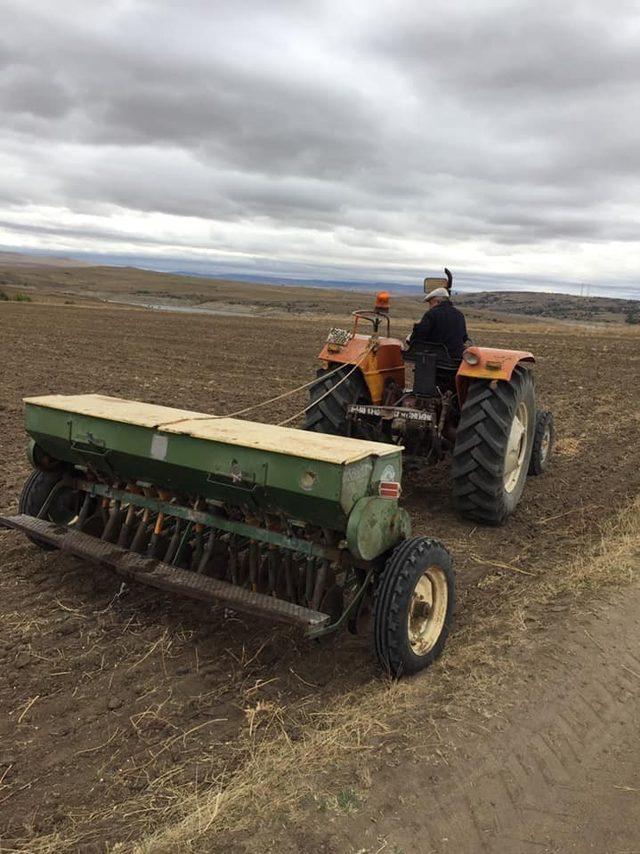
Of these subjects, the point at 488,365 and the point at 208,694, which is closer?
the point at 208,694

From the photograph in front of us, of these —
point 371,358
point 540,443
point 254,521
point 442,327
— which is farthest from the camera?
point 540,443

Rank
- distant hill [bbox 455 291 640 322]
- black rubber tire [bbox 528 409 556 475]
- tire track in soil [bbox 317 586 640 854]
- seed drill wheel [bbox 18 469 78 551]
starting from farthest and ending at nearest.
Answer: distant hill [bbox 455 291 640 322] → black rubber tire [bbox 528 409 556 475] → seed drill wheel [bbox 18 469 78 551] → tire track in soil [bbox 317 586 640 854]

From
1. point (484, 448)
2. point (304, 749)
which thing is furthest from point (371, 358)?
point (304, 749)

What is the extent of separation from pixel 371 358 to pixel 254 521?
8.51 feet

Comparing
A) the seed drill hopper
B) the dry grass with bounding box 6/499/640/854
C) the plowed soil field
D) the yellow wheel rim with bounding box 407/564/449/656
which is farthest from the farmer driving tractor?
the yellow wheel rim with bounding box 407/564/449/656

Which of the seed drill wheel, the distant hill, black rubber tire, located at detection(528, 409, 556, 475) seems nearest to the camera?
the seed drill wheel

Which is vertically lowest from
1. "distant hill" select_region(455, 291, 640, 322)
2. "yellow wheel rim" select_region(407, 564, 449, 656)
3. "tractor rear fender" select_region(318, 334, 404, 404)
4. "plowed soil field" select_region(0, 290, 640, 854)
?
"plowed soil field" select_region(0, 290, 640, 854)

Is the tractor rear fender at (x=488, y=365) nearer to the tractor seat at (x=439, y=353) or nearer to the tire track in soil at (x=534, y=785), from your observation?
the tractor seat at (x=439, y=353)

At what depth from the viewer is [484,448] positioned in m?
5.04

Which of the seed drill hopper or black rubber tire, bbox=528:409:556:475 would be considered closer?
the seed drill hopper

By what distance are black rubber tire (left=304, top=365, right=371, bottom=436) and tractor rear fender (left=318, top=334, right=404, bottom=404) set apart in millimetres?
87

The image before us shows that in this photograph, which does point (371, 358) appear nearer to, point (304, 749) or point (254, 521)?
point (254, 521)

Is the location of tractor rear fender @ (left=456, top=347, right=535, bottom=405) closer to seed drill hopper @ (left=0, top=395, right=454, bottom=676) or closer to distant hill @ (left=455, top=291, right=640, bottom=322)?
seed drill hopper @ (left=0, top=395, right=454, bottom=676)

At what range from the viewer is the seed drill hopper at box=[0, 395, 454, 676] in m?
3.06
